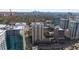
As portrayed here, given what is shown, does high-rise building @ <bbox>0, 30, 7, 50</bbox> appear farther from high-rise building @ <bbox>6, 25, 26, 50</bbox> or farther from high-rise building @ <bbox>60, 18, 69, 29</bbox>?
high-rise building @ <bbox>60, 18, 69, 29</bbox>

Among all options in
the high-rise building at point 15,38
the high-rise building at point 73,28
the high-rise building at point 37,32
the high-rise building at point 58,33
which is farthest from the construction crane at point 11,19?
the high-rise building at point 73,28

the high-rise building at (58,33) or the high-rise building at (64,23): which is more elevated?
the high-rise building at (64,23)

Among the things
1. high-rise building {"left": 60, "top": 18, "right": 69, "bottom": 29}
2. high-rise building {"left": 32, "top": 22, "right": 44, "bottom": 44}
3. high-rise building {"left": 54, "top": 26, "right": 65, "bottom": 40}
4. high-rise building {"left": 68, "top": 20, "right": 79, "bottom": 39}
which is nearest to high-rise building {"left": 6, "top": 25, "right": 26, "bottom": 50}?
high-rise building {"left": 32, "top": 22, "right": 44, "bottom": 44}

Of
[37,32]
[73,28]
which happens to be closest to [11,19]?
[37,32]

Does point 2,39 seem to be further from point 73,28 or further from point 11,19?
point 73,28

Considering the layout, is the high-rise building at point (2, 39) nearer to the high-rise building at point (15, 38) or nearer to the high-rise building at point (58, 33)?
the high-rise building at point (15, 38)
